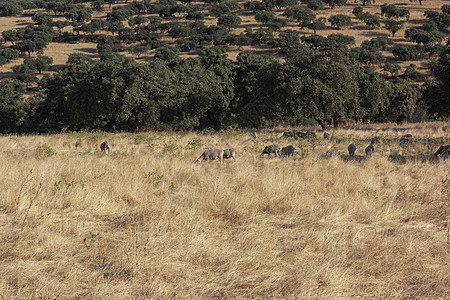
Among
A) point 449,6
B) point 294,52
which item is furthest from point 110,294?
point 449,6

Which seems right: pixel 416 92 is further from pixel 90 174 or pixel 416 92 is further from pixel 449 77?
pixel 90 174

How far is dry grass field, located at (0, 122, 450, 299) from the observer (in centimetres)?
378

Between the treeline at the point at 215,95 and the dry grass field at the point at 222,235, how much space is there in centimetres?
1664

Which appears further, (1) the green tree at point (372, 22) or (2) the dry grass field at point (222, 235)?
(1) the green tree at point (372, 22)

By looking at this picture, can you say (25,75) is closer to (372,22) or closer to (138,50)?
(138,50)

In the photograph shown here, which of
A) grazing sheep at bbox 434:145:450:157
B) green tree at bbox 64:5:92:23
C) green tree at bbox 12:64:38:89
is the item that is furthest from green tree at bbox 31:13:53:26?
grazing sheep at bbox 434:145:450:157

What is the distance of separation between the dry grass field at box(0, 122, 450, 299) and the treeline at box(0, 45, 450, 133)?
1664 cm

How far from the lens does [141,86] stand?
32.0 meters

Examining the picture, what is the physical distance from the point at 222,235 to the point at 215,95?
30.3m

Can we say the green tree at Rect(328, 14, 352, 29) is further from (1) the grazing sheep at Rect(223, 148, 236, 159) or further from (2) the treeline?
(1) the grazing sheep at Rect(223, 148, 236, 159)

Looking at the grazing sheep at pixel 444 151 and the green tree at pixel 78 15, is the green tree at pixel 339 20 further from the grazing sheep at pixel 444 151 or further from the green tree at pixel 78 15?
the grazing sheep at pixel 444 151

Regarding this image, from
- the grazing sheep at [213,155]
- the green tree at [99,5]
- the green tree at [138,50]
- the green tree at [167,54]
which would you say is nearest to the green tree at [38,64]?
the green tree at [138,50]

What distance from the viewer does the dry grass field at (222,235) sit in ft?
12.4

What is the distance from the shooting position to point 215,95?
114 ft
